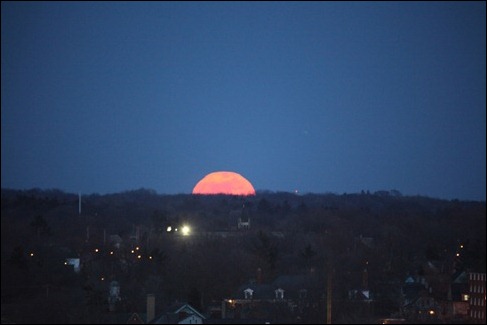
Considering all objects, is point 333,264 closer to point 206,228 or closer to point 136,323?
point 136,323

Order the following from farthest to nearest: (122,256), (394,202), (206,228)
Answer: (394,202), (206,228), (122,256)

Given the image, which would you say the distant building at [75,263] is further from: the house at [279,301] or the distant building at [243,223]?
the distant building at [243,223]

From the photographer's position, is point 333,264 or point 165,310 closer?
point 165,310

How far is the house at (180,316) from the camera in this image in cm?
2220

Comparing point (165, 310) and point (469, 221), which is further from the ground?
point (469, 221)

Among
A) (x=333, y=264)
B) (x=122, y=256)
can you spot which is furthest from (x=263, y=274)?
(x=122, y=256)

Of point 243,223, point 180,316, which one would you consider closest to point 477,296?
point 180,316

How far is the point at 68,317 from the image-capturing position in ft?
71.5

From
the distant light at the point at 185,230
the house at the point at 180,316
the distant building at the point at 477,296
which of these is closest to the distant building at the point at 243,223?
the distant light at the point at 185,230

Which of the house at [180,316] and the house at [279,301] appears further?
the house at [279,301]

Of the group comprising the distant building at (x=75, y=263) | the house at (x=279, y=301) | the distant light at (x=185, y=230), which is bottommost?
the house at (x=279, y=301)

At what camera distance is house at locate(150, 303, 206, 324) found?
22.2m

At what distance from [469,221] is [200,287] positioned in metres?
10.9

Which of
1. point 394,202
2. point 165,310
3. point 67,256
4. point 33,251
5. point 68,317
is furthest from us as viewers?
point 394,202
